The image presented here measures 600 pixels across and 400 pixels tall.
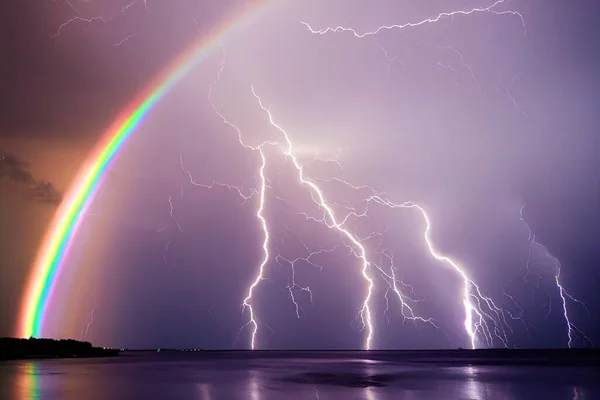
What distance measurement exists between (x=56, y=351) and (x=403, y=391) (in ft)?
142

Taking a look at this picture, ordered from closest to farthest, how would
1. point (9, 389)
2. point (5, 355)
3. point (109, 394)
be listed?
point (109, 394) → point (9, 389) → point (5, 355)

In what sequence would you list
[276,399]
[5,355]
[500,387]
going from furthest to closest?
[5,355], [500,387], [276,399]

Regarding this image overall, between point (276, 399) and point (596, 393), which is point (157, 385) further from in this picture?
point (596, 393)

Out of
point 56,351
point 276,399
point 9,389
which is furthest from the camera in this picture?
point 56,351

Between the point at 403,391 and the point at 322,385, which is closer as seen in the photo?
the point at 403,391

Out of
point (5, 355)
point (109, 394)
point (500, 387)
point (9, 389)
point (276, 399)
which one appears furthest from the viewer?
point (5, 355)

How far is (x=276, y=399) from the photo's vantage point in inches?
480

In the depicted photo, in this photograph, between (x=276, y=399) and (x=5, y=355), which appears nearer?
(x=276, y=399)

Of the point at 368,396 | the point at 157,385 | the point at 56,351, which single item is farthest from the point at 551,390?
the point at 56,351

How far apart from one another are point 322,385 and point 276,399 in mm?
3994

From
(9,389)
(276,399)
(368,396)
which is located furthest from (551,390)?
(9,389)

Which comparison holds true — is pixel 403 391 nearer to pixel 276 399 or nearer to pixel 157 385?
pixel 276 399

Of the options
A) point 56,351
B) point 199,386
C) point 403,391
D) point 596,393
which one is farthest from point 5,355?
point 596,393

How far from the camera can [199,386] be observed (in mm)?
15734
